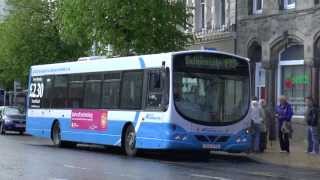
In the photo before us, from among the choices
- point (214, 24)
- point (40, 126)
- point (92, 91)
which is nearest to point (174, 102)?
point (92, 91)

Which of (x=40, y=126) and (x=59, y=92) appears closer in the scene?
(x=59, y=92)

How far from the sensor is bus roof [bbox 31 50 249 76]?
21219mm

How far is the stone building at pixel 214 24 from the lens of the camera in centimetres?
3456

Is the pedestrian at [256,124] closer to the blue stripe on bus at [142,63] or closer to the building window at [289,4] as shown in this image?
the blue stripe on bus at [142,63]

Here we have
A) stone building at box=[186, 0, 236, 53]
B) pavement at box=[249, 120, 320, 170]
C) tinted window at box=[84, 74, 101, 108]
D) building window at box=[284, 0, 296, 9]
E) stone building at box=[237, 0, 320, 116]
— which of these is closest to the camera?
pavement at box=[249, 120, 320, 170]

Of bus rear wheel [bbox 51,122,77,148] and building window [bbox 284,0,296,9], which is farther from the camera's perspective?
building window [bbox 284,0,296,9]

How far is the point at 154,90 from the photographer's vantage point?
2114 cm

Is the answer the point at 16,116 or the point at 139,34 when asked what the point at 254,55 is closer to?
the point at 139,34

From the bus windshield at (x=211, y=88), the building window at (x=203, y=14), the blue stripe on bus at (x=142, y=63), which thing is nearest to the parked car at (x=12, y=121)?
the building window at (x=203, y=14)

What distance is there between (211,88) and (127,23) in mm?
10511

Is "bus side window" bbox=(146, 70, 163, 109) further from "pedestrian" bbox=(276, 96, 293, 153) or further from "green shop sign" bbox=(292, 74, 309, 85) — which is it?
"green shop sign" bbox=(292, 74, 309, 85)

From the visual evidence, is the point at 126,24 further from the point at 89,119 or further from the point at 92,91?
the point at 89,119

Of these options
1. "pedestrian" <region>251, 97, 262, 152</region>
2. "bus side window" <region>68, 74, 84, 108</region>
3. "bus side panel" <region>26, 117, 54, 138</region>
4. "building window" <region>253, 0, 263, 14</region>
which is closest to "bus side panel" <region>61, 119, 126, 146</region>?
"bus side window" <region>68, 74, 84, 108</region>

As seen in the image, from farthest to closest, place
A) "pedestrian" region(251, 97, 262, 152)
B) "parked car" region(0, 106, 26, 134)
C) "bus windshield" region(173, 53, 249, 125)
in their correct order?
"parked car" region(0, 106, 26, 134)
"pedestrian" region(251, 97, 262, 152)
"bus windshield" region(173, 53, 249, 125)
